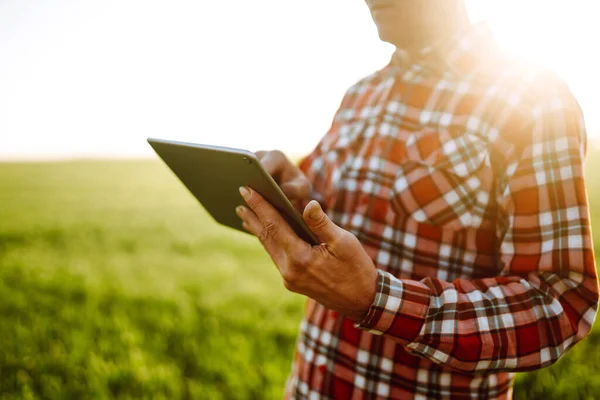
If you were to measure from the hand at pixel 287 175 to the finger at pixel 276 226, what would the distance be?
1.38ft

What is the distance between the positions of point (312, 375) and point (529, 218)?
2.57 feet

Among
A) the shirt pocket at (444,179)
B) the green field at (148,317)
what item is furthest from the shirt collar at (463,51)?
the green field at (148,317)

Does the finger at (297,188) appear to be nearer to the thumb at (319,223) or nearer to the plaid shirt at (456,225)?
the plaid shirt at (456,225)

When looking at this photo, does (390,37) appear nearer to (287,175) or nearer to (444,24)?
(444,24)

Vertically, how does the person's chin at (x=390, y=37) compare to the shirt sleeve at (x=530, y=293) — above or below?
above

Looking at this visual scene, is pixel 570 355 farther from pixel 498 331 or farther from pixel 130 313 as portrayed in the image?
pixel 130 313

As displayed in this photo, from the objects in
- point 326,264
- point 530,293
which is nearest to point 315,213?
point 326,264

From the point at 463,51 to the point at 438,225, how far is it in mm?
525

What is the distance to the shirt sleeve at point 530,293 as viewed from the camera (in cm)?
94

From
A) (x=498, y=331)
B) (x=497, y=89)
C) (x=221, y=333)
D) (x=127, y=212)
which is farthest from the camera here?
(x=127, y=212)

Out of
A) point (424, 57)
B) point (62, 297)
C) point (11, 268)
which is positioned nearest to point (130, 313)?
point (62, 297)

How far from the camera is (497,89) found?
1152mm

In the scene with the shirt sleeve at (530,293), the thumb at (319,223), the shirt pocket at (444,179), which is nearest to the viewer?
the thumb at (319,223)

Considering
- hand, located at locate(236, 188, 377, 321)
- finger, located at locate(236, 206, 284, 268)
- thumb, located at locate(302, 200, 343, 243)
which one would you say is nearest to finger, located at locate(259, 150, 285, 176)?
finger, located at locate(236, 206, 284, 268)
